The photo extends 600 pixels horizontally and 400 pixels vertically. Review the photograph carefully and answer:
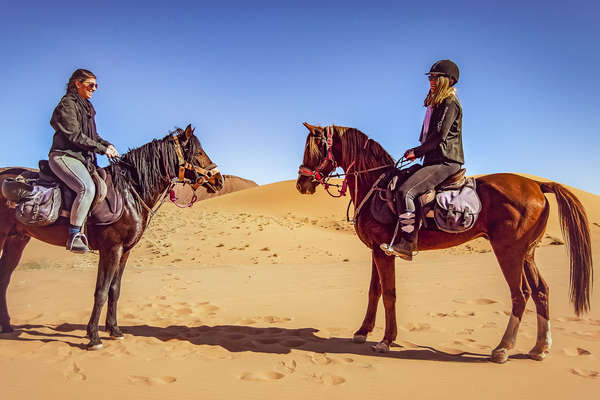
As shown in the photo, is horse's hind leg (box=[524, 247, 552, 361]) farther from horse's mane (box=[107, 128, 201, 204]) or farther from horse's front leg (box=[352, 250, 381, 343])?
horse's mane (box=[107, 128, 201, 204])

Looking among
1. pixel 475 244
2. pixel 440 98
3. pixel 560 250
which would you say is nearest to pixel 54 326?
pixel 440 98

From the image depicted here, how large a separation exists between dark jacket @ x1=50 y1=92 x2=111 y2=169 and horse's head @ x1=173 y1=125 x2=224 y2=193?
1.04 meters

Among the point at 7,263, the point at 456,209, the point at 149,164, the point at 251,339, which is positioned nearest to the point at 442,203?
the point at 456,209

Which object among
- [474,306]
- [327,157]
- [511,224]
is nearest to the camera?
[511,224]

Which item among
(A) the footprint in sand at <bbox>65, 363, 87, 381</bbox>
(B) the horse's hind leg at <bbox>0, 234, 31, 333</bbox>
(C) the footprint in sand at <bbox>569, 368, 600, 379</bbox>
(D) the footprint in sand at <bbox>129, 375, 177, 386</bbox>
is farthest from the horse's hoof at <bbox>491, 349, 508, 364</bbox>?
(B) the horse's hind leg at <bbox>0, 234, 31, 333</bbox>

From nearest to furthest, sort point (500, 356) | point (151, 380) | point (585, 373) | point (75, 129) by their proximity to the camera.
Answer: point (151, 380) → point (585, 373) → point (500, 356) → point (75, 129)

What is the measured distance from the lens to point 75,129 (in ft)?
17.7

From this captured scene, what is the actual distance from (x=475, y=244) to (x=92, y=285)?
18.8m

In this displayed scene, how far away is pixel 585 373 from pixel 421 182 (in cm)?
287

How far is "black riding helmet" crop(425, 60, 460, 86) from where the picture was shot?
5445mm

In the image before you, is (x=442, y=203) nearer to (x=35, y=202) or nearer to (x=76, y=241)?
(x=76, y=241)

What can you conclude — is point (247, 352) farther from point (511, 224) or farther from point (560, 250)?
point (560, 250)

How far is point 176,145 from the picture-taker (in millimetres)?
6051

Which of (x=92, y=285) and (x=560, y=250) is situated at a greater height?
(x=560, y=250)
